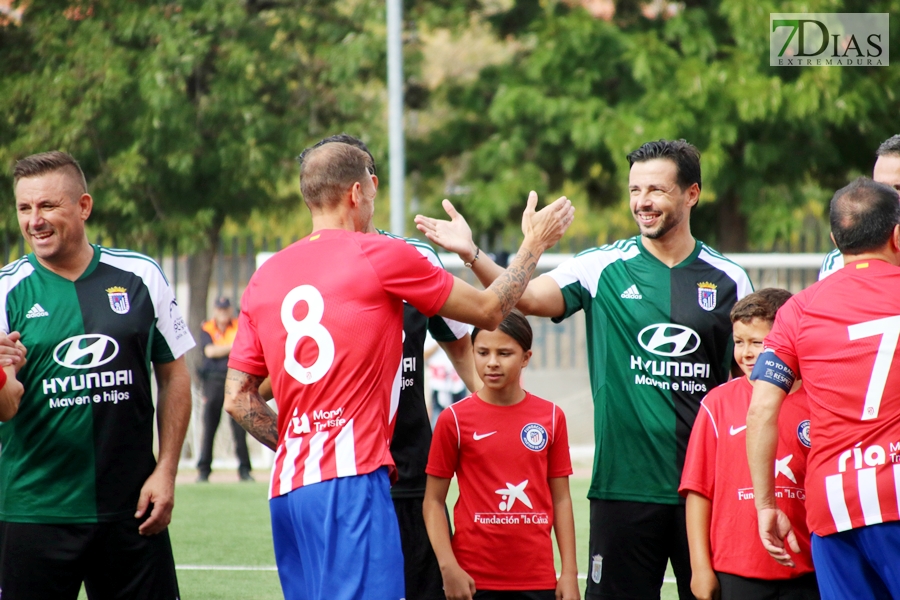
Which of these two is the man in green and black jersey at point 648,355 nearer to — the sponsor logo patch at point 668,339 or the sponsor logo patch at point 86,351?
the sponsor logo patch at point 668,339

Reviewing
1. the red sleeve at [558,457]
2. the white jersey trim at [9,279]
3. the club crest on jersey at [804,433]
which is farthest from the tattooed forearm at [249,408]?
the club crest on jersey at [804,433]

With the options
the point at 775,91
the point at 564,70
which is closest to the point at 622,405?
the point at 775,91

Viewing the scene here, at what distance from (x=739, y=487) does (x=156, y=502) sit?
2435 millimetres

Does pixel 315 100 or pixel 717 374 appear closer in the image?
pixel 717 374

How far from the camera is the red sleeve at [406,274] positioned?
3.77 meters

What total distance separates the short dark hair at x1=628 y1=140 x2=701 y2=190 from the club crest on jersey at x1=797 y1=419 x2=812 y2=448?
4.11 feet

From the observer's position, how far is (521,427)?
4676 millimetres

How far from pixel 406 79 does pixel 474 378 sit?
1344 cm

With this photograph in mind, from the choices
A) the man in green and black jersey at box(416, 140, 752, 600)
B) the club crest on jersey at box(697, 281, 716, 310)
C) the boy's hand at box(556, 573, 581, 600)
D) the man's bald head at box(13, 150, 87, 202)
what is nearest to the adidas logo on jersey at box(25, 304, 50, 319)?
the man's bald head at box(13, 150, 87, 202)

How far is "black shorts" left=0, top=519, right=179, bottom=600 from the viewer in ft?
14.0

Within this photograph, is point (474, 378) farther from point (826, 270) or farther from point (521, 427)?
point (826, 270)

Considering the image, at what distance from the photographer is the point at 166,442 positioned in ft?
15.1

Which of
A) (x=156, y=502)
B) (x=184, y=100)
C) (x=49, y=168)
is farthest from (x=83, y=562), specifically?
(x=184, y=100)

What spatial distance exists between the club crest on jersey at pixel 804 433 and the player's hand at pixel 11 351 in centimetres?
312
